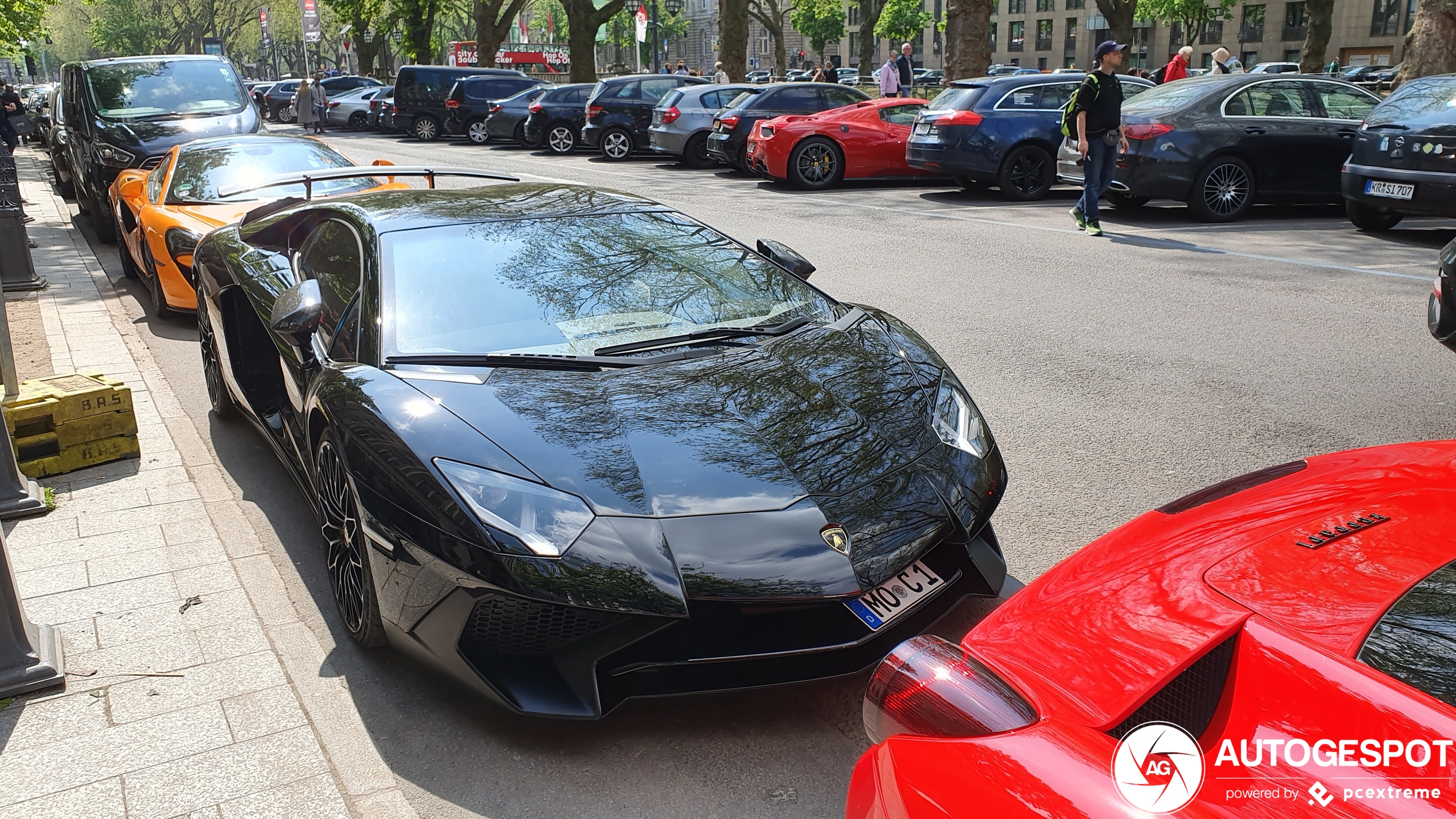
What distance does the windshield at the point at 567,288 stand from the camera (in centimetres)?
376

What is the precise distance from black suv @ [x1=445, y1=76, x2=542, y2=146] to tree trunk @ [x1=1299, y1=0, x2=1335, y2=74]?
18.3 meters

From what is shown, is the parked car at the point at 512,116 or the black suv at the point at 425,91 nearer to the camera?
the parked car at the point at 512,116

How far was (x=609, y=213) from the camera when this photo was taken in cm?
461

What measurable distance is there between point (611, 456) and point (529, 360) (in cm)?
65

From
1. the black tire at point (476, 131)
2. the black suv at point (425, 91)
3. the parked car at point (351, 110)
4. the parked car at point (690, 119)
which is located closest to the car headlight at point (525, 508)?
the parked car at point (690, 119)

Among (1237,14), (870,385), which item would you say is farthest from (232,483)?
(1237,14)

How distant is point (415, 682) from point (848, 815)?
1821mm

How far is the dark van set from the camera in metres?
12.7

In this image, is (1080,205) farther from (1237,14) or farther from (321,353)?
(1237,14)

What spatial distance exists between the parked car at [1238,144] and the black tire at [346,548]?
10.4 metres

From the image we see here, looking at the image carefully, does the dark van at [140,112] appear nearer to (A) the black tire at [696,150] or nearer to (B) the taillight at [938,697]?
(A) the black tire at [696,150]

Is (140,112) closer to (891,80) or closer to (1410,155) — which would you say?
(1410,155)

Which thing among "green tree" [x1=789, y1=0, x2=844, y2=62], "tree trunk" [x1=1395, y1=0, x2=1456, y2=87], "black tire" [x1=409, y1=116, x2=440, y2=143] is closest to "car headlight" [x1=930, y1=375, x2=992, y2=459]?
"tree trunk" [x1=1395, y1=0, x2=1456, y2=87]

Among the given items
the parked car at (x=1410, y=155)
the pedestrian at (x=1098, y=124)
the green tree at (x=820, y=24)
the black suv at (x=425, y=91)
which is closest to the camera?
the parked car at (x=1410, y=155)
